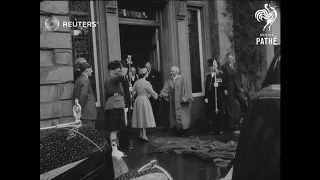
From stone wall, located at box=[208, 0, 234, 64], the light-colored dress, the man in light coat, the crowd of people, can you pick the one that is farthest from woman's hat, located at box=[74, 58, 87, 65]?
stone wall, located at box=[208, 0, 234, 64]

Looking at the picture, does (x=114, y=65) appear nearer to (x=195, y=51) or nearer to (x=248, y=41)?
(x=195, y=51)

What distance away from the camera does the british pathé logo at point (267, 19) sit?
4.47 ft

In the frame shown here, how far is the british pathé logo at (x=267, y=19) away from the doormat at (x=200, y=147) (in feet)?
1.52

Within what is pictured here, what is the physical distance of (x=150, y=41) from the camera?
1.32 metres

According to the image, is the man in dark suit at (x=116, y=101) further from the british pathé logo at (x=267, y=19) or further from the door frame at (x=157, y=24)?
the british pathé logo at (x=267, y=19)

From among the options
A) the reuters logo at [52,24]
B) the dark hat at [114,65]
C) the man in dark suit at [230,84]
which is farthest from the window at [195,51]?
the reuters logo at [52,24]

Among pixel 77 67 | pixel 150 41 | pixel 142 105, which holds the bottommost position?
pixel 142 105

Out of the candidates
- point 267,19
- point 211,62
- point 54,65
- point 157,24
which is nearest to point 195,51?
point 211,62

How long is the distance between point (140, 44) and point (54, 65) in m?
0.36

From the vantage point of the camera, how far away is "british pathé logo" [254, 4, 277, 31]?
1361 millimetres

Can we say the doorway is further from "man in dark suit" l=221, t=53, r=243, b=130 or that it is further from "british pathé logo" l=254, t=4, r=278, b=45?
"british pathé logo" l=254, t=4, r=278, b=45
